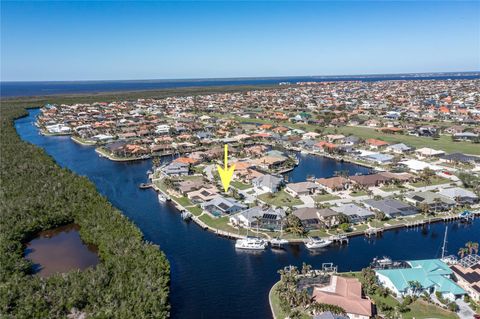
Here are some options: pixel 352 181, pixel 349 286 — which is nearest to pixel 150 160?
pixel 352 181

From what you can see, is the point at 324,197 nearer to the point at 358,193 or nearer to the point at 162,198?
the point at 358,193

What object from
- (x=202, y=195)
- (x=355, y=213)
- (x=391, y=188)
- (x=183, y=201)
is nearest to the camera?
(x=355, y=213)

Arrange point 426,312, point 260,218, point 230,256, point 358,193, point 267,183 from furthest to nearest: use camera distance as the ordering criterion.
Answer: point 267,183
point 358,193
point 260,218
point 230,256
point 426,312

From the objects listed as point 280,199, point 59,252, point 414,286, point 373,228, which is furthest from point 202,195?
point 414,286

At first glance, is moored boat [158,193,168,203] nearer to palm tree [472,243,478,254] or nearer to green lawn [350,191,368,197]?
green lawn [350,191,368,197]

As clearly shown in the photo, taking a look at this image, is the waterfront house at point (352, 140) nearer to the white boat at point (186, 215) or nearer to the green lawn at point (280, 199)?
the green lawn at point (280, 199)

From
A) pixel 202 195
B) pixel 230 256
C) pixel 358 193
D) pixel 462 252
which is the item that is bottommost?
pixel 230 256

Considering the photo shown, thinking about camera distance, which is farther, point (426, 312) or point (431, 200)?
point (431, 200)

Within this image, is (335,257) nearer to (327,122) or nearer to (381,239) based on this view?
(381,239)
